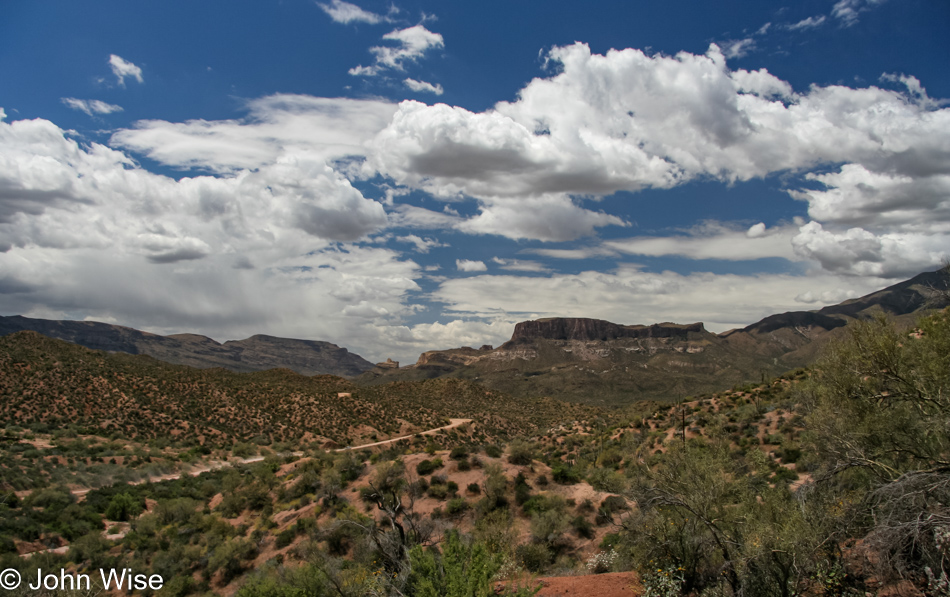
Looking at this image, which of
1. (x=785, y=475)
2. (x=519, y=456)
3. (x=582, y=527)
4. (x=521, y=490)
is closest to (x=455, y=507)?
(x=521, y=490)

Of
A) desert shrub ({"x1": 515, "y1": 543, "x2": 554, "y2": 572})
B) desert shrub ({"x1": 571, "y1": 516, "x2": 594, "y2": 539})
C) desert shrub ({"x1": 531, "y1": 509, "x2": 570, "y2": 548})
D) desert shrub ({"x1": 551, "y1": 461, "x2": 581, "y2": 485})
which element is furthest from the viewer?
desert shrub ({"x1": 551, "y1": 461, "x2": 581, "y2": 485})

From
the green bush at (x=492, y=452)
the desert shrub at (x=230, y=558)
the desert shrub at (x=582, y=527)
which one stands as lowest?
the desert shrub at (x=230, y=558)

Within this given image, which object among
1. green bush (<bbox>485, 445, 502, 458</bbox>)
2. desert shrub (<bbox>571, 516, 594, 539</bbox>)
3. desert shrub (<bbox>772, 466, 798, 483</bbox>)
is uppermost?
desert shrub (<bbox>772, 466, 798, 483</bbox>)

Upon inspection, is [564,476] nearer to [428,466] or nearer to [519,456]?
[519,456]

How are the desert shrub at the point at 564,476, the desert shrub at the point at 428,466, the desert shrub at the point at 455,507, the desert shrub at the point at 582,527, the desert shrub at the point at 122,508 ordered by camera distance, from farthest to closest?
the desert shrub at the point at 122,508
the desert shrub at the point at 428,466
the desert shrub at the point at 564,476
the desert shrub at the point at 455,507
the desert shrub at the point at 582,527

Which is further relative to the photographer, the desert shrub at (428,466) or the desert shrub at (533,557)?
the desert shrub at (428,466)

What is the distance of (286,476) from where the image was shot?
A: 31516 mm

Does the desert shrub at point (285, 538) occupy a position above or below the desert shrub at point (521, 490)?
below

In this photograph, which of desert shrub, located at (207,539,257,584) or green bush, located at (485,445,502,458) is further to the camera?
green bush, located at (485,445,502,458)

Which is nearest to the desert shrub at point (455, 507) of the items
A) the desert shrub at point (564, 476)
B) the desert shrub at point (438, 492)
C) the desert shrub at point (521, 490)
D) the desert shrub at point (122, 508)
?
the desert shrub at point (438, 492)

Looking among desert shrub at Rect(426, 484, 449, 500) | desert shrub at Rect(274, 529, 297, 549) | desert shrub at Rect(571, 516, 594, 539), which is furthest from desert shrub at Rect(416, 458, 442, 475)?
desert shrub at Rect(571, 516, 594, 539)

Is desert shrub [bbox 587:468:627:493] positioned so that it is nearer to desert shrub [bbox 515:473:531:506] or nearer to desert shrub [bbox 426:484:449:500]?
desert shrub [bbox 515:473:531:506]

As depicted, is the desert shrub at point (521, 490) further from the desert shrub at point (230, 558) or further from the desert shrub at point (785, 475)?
the desert shrub at point (230, 558)

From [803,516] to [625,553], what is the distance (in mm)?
5646
